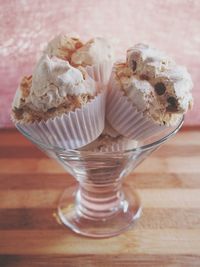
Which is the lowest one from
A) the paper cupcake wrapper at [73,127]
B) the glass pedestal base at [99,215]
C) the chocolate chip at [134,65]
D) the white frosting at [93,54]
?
the glass pedestal base at [99,215]

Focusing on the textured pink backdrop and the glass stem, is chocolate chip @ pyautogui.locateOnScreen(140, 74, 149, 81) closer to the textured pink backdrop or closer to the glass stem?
the glass stem

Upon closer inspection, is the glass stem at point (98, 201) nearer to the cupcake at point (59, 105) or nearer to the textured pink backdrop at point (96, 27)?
the cupcake at point (59, 105)

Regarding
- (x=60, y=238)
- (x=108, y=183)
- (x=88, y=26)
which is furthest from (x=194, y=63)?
(x=60, y=238)

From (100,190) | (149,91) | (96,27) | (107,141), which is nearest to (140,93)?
(149,91)

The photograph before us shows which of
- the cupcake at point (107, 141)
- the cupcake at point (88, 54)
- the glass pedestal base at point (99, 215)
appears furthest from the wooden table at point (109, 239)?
the cupcake at point (88, 54)

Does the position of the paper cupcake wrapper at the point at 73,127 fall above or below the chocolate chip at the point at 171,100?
below

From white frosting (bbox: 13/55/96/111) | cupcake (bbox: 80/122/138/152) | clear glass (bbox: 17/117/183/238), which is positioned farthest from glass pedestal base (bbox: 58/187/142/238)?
white frosting (bbox: 13/55/96/111)
